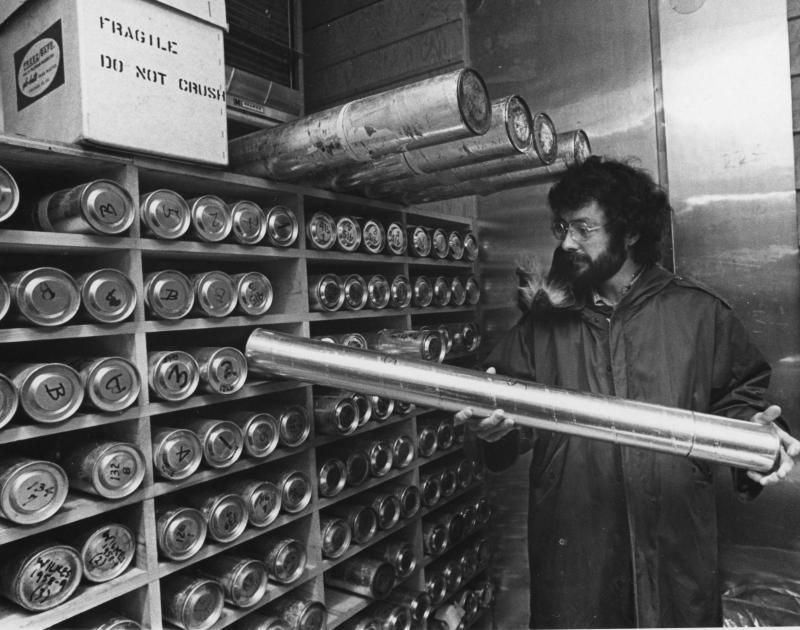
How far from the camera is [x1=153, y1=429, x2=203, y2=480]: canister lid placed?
1.37 metres

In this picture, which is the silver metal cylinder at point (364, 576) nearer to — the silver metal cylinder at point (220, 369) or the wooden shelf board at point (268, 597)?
the wooden shelf board at point (268, 597)

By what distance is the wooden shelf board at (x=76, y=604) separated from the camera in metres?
1.13

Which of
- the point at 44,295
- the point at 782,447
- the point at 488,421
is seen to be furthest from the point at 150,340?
the point at 782,447

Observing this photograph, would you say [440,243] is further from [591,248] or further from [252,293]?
[252,293]

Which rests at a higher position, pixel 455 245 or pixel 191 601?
pixel 455 245

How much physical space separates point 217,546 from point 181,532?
13 cm

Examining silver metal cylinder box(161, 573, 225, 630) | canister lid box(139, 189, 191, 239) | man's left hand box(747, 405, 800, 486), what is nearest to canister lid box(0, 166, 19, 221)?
canister lid box(139, 189, 191, 239)

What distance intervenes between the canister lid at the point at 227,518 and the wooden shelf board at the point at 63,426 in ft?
1.14

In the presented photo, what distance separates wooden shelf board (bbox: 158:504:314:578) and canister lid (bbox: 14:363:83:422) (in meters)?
0.47

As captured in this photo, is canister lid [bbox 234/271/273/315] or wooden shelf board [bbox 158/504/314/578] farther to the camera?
canister lid [bbox 234/271/273/315]

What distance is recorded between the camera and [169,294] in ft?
4.55

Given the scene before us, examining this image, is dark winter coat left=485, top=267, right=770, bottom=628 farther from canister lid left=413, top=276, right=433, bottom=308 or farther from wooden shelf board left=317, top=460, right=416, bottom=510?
canister lid left=413, top=276, right=433, bottom=308

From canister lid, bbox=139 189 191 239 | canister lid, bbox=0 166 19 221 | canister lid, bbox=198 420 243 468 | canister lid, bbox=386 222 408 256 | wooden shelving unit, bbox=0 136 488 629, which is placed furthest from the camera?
canister lid, bbox=386 222 408 256

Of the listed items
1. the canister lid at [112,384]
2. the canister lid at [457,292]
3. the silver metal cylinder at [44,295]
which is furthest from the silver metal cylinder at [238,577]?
the canister lid at [457,292]
